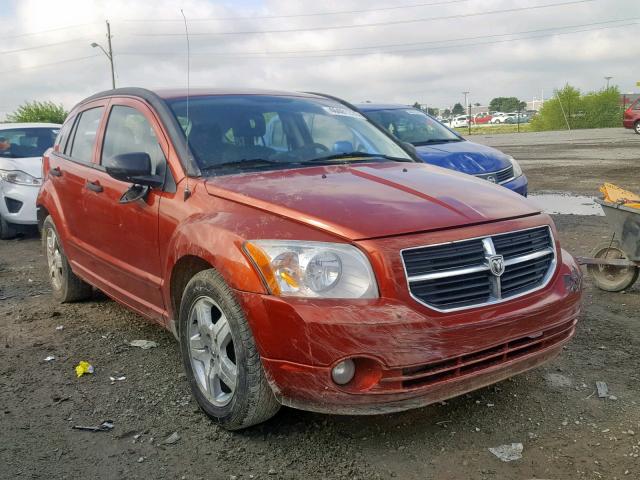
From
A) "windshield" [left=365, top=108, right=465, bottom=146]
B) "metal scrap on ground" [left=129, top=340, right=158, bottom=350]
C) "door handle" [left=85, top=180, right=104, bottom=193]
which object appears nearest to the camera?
"door handle" [left=85, top=180, right=104, bottom=193]

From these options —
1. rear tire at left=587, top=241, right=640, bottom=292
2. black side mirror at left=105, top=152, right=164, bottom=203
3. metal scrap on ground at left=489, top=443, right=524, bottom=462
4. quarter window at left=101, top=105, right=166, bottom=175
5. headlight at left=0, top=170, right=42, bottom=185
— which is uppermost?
quarter window at left=101, top=105, right=166, bottom=175

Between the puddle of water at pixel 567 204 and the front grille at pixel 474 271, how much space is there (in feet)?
20.3

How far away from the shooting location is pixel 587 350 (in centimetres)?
430

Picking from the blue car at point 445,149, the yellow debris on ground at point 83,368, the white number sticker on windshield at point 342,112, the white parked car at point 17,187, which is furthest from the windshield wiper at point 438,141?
the yellow debris on ground at point 83,368

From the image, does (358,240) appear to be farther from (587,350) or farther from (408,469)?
(587,350)

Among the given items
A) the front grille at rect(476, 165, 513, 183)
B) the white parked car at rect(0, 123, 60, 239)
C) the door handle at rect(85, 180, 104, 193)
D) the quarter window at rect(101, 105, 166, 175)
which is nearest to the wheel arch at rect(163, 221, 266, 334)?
the quarter window at rect(101, 105, 166, 175)

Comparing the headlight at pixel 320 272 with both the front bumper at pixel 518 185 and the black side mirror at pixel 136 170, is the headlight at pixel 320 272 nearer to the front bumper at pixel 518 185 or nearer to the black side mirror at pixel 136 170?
the black side mirror at pixel 136 170

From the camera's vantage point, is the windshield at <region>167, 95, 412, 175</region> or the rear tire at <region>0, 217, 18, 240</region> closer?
the windshield at <region>167, 95, 412, 175</region>

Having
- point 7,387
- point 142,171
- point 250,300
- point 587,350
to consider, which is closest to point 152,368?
point 7,387

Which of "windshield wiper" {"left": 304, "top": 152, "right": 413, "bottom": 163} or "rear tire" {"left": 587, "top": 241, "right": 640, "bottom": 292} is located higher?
"windshield wiper" {"left": 304, "top": 152, "right": 413, "bottom": 163}

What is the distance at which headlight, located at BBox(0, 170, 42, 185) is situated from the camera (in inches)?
366

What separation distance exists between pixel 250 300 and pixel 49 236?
366 cm

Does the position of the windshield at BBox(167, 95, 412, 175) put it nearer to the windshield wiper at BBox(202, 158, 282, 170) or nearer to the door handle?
the windshield wiper at BBox(202, 158, 282, 170)

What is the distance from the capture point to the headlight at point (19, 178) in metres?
9.30
